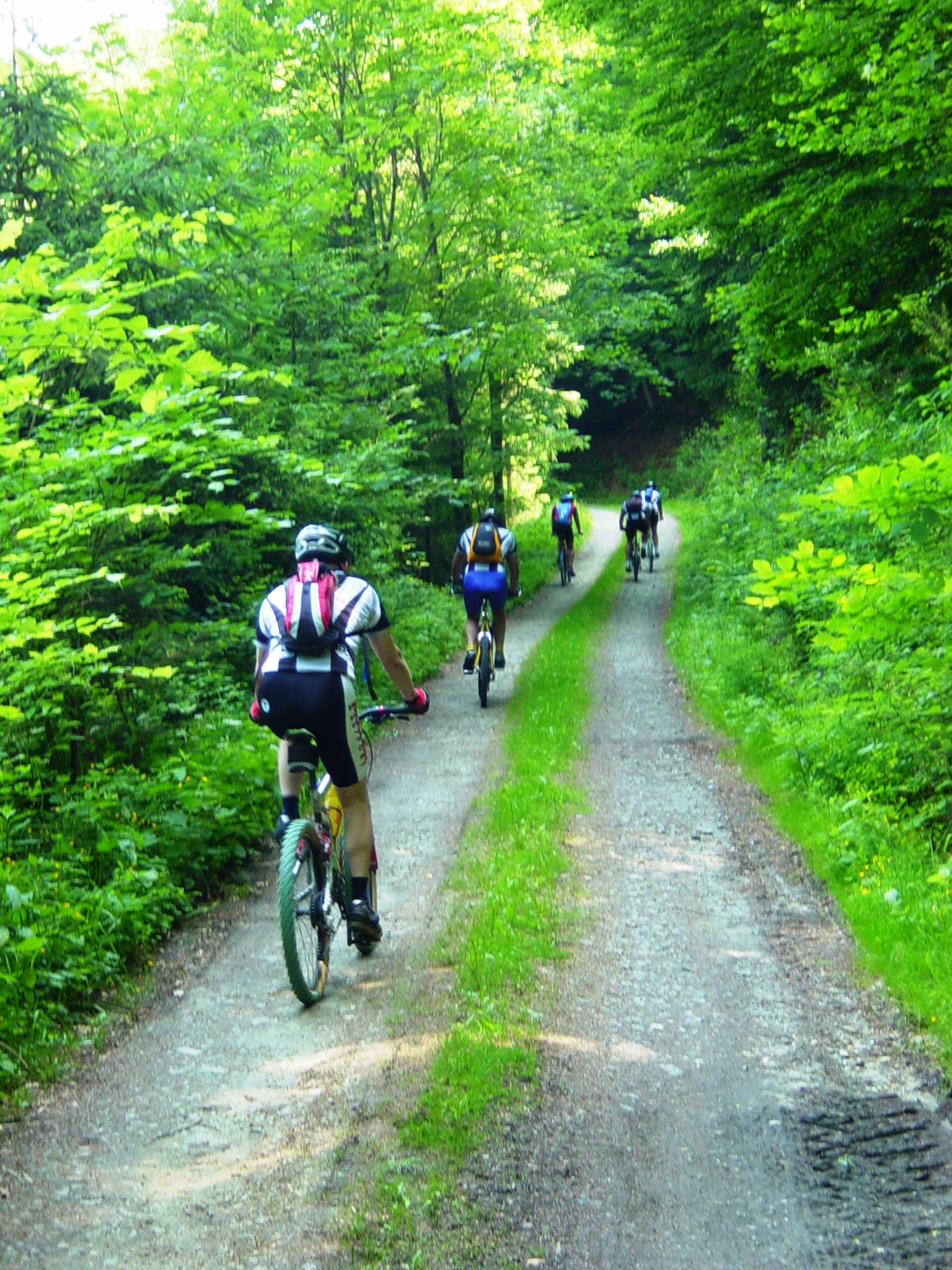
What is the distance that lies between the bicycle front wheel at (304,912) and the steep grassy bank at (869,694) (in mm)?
2753

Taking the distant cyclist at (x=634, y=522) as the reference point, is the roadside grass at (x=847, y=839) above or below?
below

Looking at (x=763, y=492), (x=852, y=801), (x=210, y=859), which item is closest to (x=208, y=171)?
(x=210, y=859)

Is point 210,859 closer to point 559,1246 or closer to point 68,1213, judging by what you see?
point 68,1213

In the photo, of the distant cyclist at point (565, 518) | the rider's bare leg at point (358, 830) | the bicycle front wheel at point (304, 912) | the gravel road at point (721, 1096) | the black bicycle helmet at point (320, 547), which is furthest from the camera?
the distant cyclist at point (565, 518)

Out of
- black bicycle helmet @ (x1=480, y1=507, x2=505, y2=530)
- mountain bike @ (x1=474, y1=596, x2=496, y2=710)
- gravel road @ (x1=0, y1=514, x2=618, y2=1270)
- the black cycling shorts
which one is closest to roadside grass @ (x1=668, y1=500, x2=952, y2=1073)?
gravel road @ (x1=0, y1=514, x2=618, y2=1270)

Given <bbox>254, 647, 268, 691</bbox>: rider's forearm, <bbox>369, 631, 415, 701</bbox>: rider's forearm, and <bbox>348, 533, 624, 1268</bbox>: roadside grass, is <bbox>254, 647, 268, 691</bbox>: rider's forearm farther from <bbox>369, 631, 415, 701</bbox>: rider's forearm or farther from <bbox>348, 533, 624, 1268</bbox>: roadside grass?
<bbox>348, 533, 624, 1268</bbox>: roadside grass

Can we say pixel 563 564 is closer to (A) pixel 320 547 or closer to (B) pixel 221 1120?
(A) pixel 320 547

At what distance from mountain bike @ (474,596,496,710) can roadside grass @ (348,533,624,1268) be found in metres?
1.48

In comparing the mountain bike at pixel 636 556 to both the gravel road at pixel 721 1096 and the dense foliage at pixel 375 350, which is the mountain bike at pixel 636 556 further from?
the gravel road at pixel 721 1096

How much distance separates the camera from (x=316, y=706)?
5.26 meters

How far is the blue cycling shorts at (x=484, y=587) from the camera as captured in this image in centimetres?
1310

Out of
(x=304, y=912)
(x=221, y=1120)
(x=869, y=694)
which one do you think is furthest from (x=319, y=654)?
(x=869, y=694)

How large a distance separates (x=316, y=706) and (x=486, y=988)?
1676mm

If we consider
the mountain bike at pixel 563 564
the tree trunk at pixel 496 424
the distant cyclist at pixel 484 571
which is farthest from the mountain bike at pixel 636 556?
the distant cyclist at pixel 484 571
